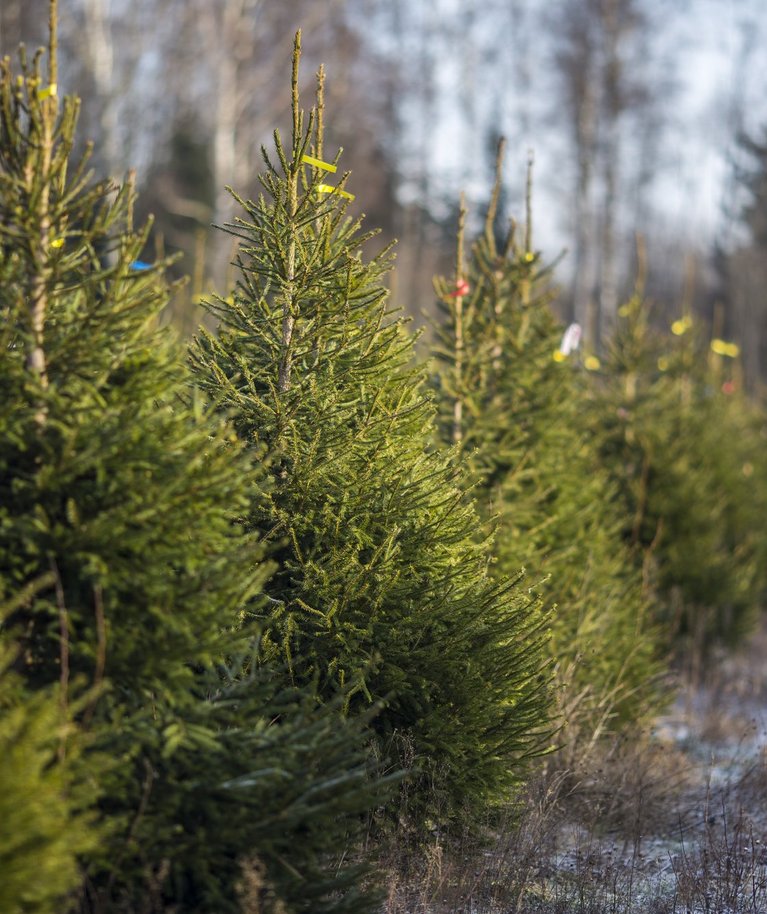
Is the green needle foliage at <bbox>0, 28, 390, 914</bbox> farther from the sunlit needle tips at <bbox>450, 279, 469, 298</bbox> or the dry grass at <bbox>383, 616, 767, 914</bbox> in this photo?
the sunlit needle tips at <bbox>450, 279, 469, 298</bbox>

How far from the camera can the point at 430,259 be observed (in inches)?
1218

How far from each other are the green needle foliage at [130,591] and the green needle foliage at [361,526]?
1.88 feet

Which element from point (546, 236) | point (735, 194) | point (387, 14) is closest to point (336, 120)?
point (387, 14)

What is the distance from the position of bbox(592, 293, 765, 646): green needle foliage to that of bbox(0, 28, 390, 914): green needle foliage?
15.1 feet

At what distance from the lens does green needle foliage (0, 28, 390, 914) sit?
279 centimetres

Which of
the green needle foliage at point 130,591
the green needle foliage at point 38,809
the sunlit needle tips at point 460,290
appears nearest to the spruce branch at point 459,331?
the sunlit needle tips at point 460,290

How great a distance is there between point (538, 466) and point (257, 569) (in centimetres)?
279

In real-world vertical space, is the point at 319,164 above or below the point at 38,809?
above

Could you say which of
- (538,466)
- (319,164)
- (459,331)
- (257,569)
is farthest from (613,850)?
(319,164)

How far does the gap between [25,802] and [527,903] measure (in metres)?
2.23

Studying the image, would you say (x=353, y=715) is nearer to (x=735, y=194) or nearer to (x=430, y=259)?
(x=430, y=259)

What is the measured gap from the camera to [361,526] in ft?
12.3

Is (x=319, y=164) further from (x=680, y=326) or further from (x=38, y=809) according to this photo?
(x=680, y=326)

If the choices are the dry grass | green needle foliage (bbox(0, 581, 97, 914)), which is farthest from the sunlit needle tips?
green needle foliage (bbox(0, 581, 97, 914))
